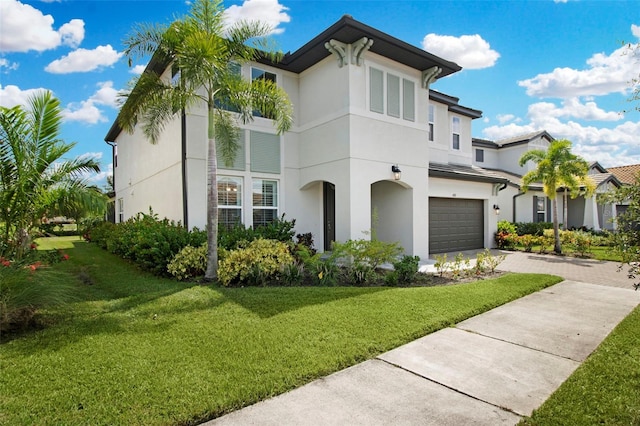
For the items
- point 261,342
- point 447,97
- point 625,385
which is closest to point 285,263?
point 261,342

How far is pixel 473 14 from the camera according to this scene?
9703mm

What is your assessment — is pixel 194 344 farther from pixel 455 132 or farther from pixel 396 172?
pixel 455 132

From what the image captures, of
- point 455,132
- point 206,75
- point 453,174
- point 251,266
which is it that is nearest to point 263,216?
point 251,266

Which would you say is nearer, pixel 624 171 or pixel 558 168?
pixel 558 168

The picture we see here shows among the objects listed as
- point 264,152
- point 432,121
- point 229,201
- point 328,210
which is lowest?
point 328,210

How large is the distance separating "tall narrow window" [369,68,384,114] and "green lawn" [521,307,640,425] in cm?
863

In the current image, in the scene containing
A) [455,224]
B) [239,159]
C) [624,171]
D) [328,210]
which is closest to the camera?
[239,159]

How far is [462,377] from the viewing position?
3.70 metres

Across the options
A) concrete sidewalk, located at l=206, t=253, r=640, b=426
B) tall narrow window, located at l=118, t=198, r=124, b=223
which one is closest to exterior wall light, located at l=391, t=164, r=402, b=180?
concrete sidewalk, located at l=206, t=253, r=640, b=426

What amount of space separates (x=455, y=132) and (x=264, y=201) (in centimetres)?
1058

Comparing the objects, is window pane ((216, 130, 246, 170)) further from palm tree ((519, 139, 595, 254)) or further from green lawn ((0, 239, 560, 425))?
palm tree ((519, 139, 595, 254))

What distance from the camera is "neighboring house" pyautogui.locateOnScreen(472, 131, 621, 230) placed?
67.3 feet

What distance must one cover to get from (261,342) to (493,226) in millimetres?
14925

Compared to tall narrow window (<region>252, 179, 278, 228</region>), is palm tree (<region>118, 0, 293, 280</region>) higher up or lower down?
higher up
